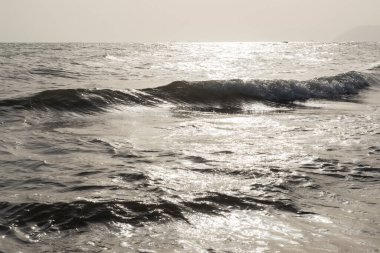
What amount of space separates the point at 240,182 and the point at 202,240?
1516 millimetres

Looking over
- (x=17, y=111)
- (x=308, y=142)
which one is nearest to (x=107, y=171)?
(x=308, y=142)

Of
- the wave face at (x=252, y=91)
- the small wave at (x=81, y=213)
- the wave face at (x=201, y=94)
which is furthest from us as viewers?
the wave face at (x=252, y=91)

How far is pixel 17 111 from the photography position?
29.1 feet

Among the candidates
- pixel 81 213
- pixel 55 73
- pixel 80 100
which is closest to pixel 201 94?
pixel 80 100

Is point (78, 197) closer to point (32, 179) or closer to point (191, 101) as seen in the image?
point (32, 179)

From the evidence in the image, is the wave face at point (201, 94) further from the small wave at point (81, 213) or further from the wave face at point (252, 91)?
the small wave at point (81, 213)

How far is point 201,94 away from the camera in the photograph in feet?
43.8

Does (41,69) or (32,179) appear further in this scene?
(41,69)

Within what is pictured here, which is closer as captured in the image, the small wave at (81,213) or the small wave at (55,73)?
the small wave at (81,213)

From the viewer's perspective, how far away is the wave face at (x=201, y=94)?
10.1 m

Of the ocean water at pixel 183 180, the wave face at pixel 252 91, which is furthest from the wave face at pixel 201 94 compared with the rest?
the ocean water at pixel 183 180

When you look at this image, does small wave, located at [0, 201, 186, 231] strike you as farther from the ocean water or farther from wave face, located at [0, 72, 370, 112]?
wave face, located at [0, 72, 370, 112]

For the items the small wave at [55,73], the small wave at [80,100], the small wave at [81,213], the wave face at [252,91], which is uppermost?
the small wave at [55,73]

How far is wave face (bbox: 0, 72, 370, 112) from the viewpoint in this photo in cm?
1011
